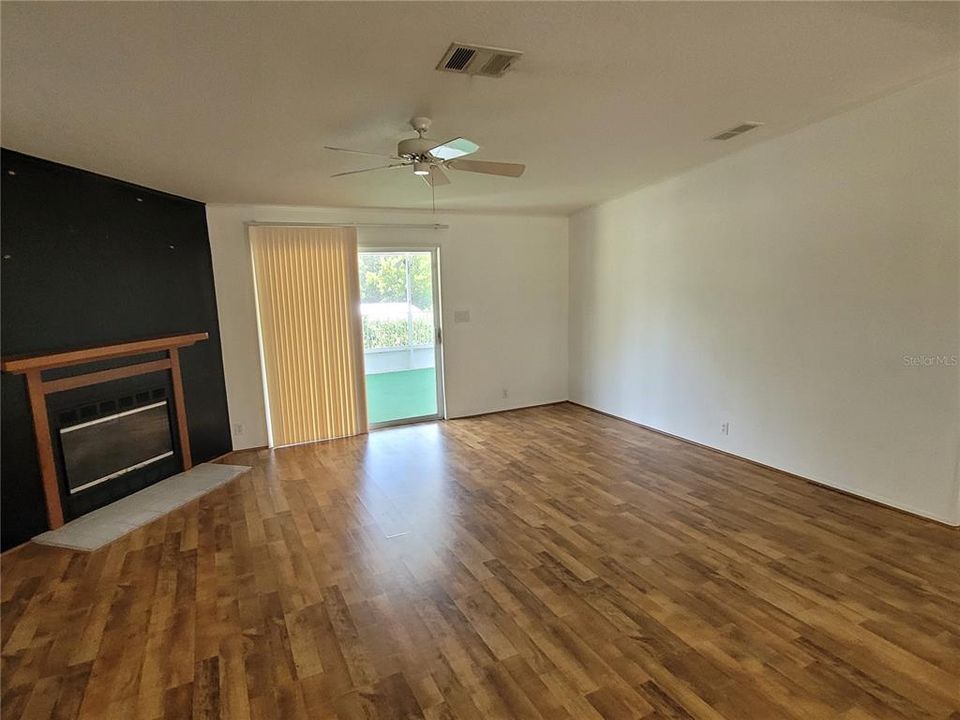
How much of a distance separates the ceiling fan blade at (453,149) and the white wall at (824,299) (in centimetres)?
256

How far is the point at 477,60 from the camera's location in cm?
204

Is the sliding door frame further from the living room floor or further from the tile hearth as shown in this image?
the living room floor

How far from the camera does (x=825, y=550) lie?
106 inches

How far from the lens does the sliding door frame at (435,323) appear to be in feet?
17.8

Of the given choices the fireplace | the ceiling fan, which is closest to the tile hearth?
the fireplace

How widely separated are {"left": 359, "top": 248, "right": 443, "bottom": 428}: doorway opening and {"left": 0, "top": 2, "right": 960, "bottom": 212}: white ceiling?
2.02 meters

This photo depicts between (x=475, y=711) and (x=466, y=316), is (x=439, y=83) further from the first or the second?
(x=466, y=316)

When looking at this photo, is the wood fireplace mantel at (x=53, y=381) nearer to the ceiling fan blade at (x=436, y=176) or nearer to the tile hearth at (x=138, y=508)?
the tile hearth at (x=138, y=508)

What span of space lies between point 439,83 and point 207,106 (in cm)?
119

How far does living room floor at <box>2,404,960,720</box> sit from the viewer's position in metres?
1.81

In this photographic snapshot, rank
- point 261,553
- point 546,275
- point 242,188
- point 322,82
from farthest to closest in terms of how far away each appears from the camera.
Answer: point 546,275
point 242,188
point 261,553
point 322,82

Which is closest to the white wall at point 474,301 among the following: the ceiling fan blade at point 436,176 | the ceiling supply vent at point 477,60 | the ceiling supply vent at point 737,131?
the ceiling fan blade at point 436,176

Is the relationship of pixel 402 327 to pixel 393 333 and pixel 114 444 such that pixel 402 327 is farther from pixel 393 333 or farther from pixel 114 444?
pixel 114 444

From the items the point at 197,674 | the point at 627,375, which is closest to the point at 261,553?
the point at 197,674
